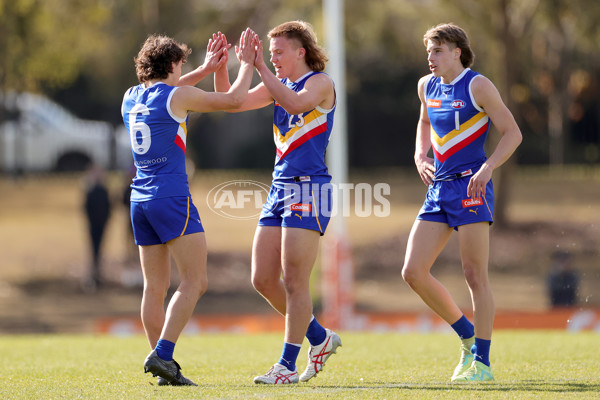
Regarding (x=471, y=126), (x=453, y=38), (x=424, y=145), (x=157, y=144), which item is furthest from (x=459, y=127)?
(x=157, y=144)

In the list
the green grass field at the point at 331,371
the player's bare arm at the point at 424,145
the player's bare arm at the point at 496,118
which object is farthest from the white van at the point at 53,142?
the player's bare arm at the point at 496,118

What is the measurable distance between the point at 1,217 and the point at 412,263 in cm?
1957

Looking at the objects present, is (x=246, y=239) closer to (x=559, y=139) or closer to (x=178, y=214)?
(x=559, y=139)

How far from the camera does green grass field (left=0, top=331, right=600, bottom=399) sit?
17.9 feet

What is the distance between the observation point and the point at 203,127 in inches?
1199

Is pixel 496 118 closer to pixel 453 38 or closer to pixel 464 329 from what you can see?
pixel 453 38

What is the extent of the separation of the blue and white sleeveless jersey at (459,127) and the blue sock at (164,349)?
6.93 ft

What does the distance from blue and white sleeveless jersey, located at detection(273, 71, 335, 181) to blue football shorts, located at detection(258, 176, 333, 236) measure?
55mm

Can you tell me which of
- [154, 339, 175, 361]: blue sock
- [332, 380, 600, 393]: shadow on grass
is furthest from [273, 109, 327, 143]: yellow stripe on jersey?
[332, 380, 600, 393]: shadow on grass

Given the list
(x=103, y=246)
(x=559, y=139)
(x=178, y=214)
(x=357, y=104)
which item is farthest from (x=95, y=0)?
(x=559, y=139)

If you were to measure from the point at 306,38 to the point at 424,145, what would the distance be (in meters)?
1.17

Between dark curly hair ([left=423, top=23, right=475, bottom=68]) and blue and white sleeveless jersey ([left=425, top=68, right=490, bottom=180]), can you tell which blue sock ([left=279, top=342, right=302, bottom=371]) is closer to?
blue and white sleeveless jersey ([left=425, top=68, right=490, bottom=180])

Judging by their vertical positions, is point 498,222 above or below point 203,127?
below

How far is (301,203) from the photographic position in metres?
6.06
